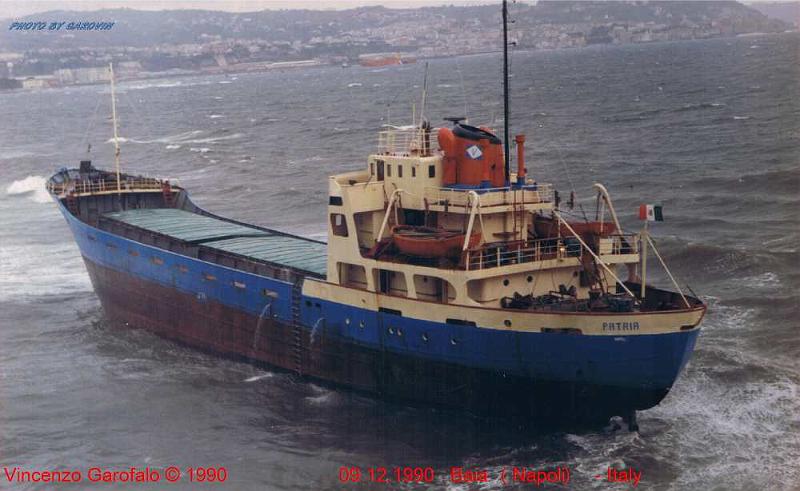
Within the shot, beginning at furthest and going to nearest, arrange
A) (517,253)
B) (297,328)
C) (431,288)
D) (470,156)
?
(297,328) → (470,156) → (431,288) → (517,253)

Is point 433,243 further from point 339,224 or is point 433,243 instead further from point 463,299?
point 339,224

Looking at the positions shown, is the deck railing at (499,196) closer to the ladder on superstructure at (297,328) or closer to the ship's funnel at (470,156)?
the ship's funnel at (470,156)

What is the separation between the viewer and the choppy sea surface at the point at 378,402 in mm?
26734

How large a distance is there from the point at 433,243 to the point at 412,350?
3.19 meters

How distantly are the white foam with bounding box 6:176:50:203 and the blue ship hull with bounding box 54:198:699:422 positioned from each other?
4065 centimetres

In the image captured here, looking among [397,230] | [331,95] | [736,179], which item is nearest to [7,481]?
[397,230]

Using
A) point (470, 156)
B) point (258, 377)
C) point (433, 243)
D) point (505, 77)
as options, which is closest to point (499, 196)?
point (470, 156)

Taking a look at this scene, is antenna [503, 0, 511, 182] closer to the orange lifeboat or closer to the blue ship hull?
the orange lifeboat

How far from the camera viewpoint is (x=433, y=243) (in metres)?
27.4

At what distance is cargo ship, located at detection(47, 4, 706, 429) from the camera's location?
25859mm

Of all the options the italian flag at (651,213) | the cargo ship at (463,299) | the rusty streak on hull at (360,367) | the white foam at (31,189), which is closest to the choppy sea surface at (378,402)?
the white foam at (31,189)

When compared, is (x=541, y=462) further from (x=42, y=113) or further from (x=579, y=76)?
(x=42, y=113)

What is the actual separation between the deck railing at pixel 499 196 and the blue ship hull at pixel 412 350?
3.75 m

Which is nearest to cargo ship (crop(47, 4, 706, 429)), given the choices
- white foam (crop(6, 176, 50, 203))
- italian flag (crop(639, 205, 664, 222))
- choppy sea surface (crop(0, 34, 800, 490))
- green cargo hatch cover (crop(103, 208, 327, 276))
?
→ green cargo hatch cover (crop(103, 208, 327, 276))
